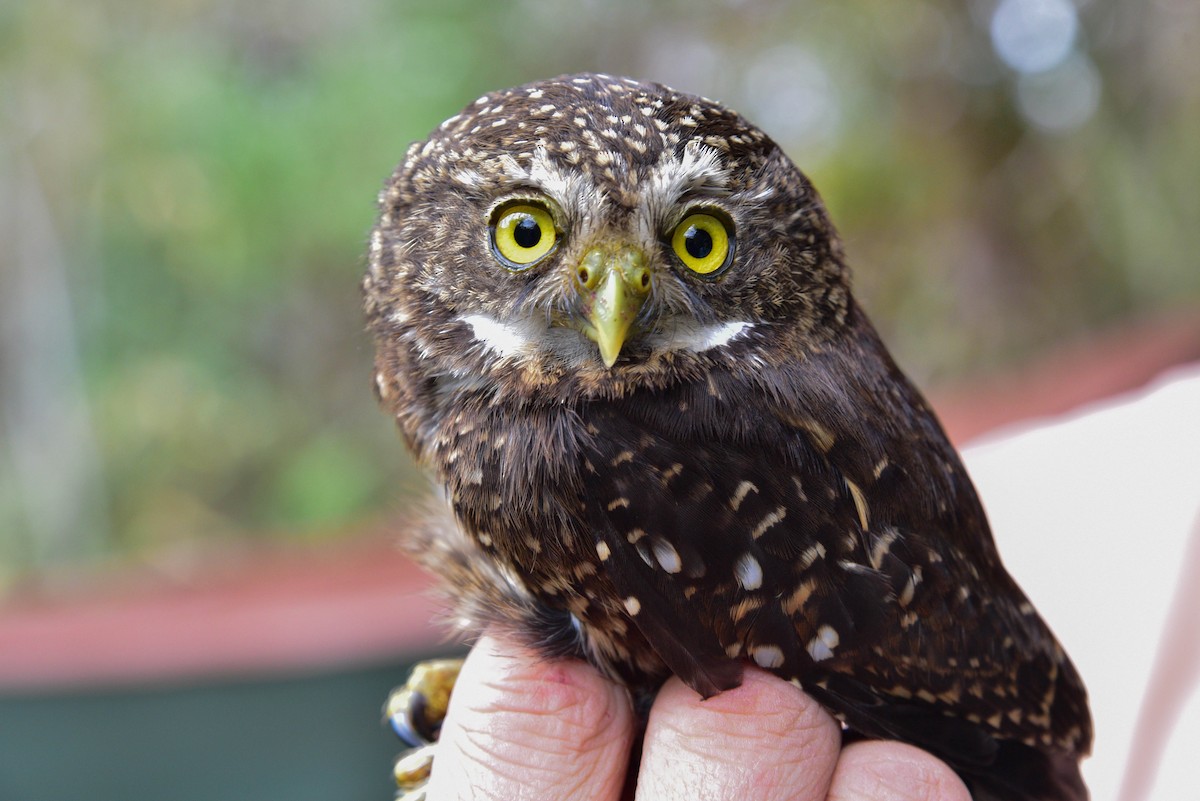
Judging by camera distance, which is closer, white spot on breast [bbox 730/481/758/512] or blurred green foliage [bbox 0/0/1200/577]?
white spot on breast [bbox 730/481/758/512]

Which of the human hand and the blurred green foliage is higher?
the blurred green foliage

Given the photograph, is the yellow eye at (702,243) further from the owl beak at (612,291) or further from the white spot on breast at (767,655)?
the white spot on breast at (767,655)

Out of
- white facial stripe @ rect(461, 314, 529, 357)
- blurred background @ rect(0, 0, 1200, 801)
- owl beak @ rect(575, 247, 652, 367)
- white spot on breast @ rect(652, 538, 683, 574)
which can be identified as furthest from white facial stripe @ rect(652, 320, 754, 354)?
blurred background @ rect(0, 0, 1200, 801)

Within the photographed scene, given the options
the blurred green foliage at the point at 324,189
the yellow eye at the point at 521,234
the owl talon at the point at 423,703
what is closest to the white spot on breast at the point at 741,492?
the yellow eye at the point at 521,234

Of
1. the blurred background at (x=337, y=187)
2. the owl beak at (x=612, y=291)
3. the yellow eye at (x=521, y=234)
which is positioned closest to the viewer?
the owl beak at (x=612, y=291)

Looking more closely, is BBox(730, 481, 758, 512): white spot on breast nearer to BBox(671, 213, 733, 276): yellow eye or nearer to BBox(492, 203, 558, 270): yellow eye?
BBox(671, 213, 733, 276): yellow eye

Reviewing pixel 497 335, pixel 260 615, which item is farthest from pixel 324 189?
pixel 497 335

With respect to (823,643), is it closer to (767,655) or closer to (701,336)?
(767,655)
